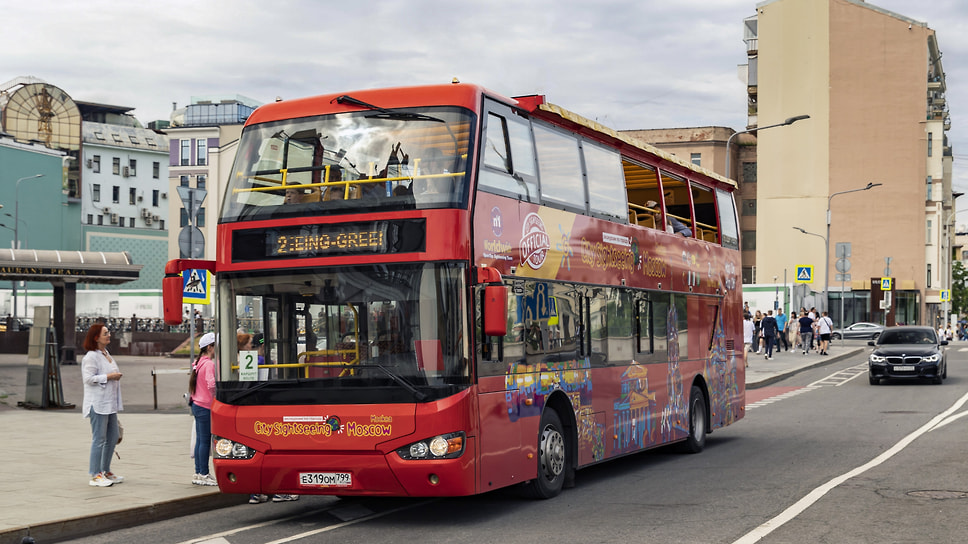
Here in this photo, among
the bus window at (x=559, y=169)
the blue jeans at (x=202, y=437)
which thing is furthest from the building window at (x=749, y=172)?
the blue jeans at (x=202, y=437)

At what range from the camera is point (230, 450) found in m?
10.7

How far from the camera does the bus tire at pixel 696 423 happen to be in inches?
660

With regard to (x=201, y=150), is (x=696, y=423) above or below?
below

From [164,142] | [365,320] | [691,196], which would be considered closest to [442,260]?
[365,320]

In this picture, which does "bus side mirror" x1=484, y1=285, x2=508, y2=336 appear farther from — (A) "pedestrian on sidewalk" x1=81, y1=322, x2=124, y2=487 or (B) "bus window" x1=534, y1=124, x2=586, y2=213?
(A) "pedestrian on sidewalk" x1=81, y1=322, x2=124, y2=487

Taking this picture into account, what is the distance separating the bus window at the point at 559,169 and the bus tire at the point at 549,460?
224cm

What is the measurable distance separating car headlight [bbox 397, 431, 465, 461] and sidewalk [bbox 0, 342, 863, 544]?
300cm

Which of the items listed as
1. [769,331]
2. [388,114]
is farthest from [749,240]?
[388,114]

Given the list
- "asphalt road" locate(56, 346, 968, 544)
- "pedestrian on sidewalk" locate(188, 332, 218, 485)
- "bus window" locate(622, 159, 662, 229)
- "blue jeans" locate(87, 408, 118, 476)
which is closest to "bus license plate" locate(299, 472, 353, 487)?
"asphalt road" locate(56, 346, 968, 544)

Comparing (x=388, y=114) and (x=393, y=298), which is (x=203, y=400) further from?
(x=388, y=114)

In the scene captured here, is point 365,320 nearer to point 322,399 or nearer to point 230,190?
point 322,399

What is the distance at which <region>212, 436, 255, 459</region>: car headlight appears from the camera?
1059cm

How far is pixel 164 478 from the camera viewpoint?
1369 cm

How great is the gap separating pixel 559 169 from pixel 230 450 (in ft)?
14.8
